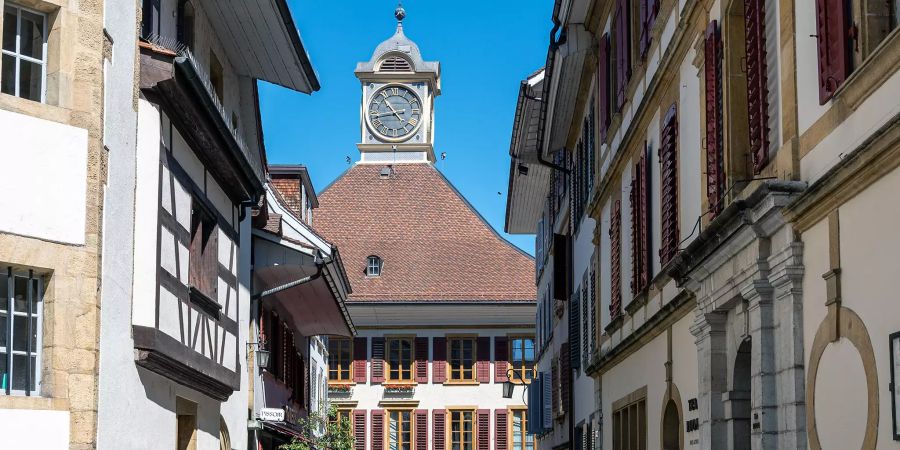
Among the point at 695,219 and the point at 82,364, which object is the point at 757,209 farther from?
the point at 82,364

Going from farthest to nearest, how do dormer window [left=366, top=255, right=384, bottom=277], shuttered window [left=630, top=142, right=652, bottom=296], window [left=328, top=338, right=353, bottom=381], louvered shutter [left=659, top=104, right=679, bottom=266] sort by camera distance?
1. dormer window [left=366, top=255, right=384, bottom=277]
2. window [left=328, top=338, right=353, bottom=381]
3. shuttered window [left=630, top=142, right=652, bottom=296]
4. louvered shutter [left=659, top=104, right=679, bottom=266]

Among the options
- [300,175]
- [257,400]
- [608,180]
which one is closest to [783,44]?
[608,180]

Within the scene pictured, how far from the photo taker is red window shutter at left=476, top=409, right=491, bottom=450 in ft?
178

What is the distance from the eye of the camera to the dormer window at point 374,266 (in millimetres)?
57103

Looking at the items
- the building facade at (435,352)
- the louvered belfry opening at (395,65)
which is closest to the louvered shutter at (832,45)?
the building facade at (435,352)

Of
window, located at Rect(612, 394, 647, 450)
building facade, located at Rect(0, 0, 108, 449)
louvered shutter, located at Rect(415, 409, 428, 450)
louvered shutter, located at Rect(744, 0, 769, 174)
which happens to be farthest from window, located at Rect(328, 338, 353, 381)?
louvered shutter, located at Rect(744, 0, 769, 174)

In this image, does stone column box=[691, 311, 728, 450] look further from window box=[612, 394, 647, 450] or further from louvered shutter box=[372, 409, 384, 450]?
louvered shutter box=[372, 409, 384, 450]

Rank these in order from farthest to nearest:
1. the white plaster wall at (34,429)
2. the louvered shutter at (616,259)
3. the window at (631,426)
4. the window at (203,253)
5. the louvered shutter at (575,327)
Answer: the louvered shutter at (575,327)
the louvered shutter at (616,259)
the window at (631,426)
the window at (203,253)
the white plaster wall at (34,429)

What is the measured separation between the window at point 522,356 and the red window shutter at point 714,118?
4174cm

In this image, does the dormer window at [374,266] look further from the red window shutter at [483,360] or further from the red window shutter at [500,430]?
the red window shutter at [500,430]

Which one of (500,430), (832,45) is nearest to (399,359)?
(500,430)

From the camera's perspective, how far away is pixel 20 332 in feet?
39.5

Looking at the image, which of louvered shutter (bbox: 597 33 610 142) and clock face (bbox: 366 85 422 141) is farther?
clock face (bbox: 366 85 422 141)

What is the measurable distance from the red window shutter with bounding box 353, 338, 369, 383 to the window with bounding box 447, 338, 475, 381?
304 centimetres
